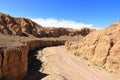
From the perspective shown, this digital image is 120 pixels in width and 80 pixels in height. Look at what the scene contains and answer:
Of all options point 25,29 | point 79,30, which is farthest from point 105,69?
point 79,30

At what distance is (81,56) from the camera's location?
1549 inches

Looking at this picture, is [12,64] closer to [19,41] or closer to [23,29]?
[19,41]

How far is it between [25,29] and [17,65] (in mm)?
77469

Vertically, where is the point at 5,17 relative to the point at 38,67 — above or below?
above

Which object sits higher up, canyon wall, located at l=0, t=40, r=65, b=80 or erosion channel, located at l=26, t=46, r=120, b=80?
canyon wall, located at l=0, t=40, r=65, b=80

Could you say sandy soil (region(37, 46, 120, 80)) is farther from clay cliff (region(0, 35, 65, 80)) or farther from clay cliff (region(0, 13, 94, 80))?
clay cliff (region(0, 13, 94, 80))

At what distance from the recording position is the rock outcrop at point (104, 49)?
101 ft

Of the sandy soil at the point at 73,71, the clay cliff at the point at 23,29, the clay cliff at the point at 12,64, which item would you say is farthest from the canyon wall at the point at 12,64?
the clay cliff at the point at 23,29

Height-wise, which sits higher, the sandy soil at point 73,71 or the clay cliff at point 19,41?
the clay cliff at point 19,41

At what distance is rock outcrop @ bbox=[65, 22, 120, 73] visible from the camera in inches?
1208

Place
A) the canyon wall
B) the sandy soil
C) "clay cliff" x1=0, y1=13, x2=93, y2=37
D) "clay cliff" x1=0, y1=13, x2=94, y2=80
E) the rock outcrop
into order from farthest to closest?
"clay cliff" x1=0, y1=13, x2=93, y2=37 < the rock outcrop < the sandy soil < "clay cliff" x1=0, y1=13, x2=94, y2=80 < the canyon wall

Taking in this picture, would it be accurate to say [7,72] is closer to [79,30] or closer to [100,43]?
[100,43]

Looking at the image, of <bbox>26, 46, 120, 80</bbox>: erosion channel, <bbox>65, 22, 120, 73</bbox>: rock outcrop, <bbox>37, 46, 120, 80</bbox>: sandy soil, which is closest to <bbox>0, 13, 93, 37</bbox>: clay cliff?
<bbox>26, 46, 120, 80</bbox>: erosion channel

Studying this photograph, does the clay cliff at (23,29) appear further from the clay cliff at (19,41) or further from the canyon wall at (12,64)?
the canyon wall at (12,64)
